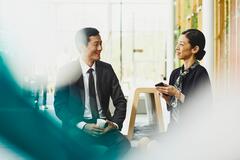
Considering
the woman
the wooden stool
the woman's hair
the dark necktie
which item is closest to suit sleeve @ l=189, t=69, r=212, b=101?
the woman

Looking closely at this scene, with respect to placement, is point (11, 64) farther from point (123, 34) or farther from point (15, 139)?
point (123, 34)

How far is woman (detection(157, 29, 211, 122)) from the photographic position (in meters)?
1.50

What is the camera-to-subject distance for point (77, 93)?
142 centimetres

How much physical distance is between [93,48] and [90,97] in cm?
18

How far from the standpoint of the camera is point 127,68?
523 centimetres

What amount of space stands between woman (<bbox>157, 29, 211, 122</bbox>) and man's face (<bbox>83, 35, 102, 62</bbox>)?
0.30 meters

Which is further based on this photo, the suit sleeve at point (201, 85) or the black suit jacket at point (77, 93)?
the suit sleeve at point (201, 85)

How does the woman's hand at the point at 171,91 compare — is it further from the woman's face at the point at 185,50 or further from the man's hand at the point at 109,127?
the man's hand at the point at 109,127

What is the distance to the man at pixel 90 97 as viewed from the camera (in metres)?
1.37

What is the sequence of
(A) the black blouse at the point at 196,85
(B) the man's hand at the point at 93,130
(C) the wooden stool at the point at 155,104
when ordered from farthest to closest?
(C) the wooden stool at the point at 155,104, (A) the black blouse at the point at 196,85, (B) the man's hand at the point at 93,130

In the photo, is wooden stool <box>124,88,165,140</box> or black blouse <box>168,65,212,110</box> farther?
wooden stool <box>124,88,165,140</box>

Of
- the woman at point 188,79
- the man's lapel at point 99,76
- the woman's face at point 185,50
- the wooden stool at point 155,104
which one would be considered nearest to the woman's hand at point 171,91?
the woman at point 188,79

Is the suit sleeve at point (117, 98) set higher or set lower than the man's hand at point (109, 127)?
higher

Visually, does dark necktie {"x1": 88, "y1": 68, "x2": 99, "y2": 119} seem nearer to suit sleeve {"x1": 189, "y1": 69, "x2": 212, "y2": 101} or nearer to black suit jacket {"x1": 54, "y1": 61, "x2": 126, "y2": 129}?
black suit jacket {"x1": 54, "y1": 61, "x2": 126, "y2": 129}
